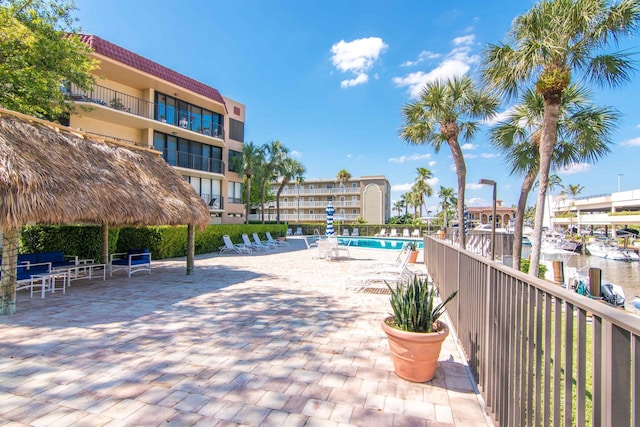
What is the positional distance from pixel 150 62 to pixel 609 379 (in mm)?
23854

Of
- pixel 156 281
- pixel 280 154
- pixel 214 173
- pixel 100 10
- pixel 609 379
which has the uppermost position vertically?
pixel 100 10

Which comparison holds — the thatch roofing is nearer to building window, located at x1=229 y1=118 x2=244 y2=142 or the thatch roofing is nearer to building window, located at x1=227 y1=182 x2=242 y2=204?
building window, located at x1=227 y1=182 x2=242 y2=204

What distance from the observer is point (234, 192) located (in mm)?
28438

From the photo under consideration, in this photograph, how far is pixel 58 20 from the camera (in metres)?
12.6

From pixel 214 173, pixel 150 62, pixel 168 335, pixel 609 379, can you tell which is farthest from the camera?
pixel 214 173

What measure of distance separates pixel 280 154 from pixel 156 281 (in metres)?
24.2

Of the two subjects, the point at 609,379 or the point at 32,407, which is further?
the point at 32,407

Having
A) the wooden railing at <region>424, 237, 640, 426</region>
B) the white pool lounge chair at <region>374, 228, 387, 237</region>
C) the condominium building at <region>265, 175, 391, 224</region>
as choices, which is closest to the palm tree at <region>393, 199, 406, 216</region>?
the condominium building at <region>265, 175, 391, 224</region>

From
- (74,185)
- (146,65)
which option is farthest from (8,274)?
(146,65)

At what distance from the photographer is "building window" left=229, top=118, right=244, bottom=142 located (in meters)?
27.8

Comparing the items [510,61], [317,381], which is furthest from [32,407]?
[510,61]

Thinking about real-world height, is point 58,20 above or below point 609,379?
above

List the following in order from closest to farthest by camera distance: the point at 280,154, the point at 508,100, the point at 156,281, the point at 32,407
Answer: the point at 32,407 < the point at 156,281 < the point at 508,100 < the point at 280,154

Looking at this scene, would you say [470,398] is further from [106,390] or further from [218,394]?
[106,390]
